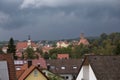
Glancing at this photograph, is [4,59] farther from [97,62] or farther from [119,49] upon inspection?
[119,49]

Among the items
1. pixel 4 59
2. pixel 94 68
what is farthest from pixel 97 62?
pixel 4 59

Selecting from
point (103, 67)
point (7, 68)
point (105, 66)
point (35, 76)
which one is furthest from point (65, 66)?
point (7, 68)

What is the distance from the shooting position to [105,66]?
135 ft

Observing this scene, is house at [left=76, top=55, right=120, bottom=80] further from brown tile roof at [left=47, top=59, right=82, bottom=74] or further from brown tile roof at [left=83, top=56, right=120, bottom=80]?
brown tile roof at [left=47, top=59, right=82, bottom=74]

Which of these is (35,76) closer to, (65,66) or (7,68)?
(7,68)

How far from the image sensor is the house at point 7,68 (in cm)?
3212

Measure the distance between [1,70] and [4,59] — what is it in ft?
5.99

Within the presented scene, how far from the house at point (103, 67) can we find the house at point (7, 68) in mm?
10726

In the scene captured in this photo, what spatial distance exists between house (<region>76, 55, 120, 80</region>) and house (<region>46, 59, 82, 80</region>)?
4942cm

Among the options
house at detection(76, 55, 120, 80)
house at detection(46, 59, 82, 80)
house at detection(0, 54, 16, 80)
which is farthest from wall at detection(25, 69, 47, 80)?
house at detection(46, 59, 82, 80)

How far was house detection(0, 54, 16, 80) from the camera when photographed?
32125 mm

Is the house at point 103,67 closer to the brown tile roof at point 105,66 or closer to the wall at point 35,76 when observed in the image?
the brown tile roof at point 105,66

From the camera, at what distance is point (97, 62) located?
41.7 m

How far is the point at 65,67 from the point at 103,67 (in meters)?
53.9
